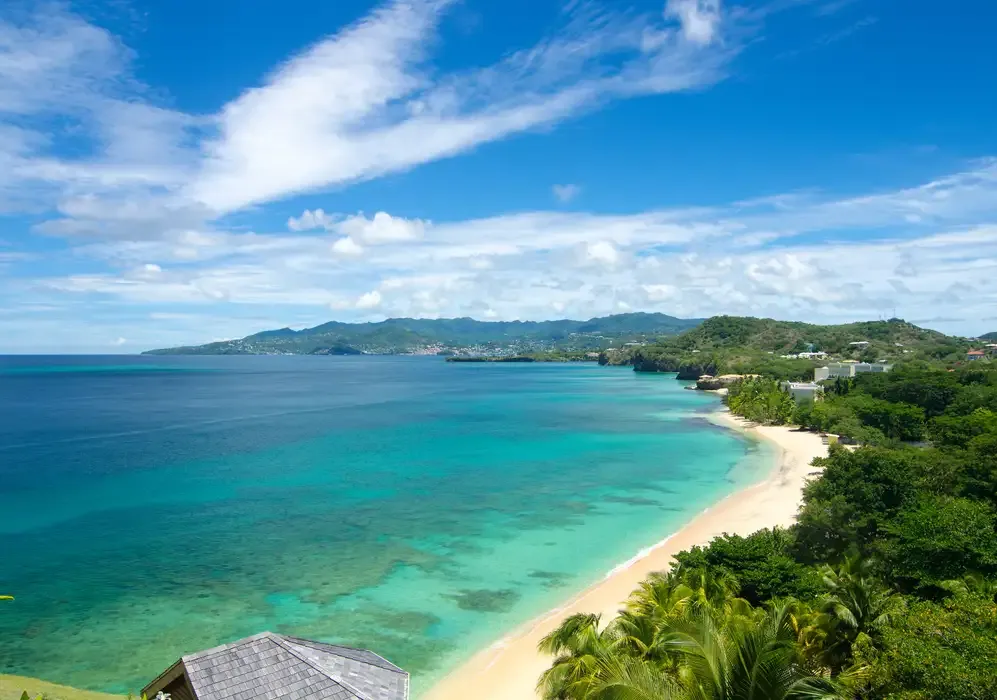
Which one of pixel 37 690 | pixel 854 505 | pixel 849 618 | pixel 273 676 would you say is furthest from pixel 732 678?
pixel 854 505

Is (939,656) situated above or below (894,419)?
above

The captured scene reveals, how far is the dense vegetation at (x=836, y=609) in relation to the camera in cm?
862

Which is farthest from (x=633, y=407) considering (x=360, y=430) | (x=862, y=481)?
(x=862, y=481)

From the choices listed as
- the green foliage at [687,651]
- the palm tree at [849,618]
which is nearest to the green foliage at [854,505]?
the green foliage at [687,651]

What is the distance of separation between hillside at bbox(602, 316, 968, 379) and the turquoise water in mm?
72298

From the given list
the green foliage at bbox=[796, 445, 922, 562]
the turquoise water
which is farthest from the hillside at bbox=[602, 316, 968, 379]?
the green foliage at bbox=[796, 445, 922, 562]

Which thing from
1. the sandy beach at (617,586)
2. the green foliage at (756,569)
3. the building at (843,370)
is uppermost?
the green foliage at (756,569)

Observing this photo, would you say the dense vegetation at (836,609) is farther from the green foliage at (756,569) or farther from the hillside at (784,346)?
the hillside at (784,346)

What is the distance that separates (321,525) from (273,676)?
25.7 meters

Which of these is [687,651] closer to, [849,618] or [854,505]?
[849,618]

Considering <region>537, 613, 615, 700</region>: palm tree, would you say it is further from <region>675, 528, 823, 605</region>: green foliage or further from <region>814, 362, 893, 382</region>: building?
<region>814, 362, 893, 382</region>: building

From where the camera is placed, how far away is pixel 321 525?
33.7m

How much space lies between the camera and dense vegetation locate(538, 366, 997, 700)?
862cm

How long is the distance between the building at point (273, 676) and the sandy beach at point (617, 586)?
8.75 m
